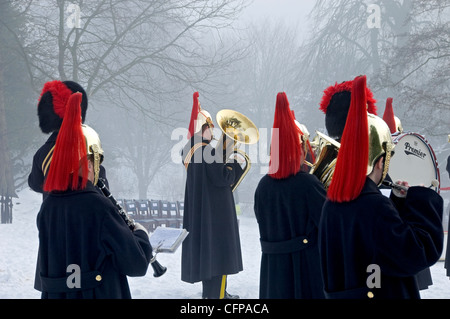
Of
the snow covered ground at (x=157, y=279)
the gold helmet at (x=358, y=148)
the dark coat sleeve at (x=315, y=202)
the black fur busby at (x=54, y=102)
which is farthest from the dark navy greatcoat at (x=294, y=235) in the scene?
the snow covered ground at (x=157, y=279)

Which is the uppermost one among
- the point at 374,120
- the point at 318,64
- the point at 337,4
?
the point at 337,4

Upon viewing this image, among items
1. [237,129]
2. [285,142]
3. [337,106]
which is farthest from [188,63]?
[285,142]

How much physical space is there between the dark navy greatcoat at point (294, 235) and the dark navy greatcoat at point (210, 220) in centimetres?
253

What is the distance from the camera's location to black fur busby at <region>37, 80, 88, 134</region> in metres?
4.93

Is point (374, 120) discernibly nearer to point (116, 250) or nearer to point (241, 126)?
point (116, 250)

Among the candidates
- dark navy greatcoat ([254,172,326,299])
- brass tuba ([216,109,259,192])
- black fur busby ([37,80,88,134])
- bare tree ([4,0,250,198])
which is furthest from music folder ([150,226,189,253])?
bare tree ([4,0,250,198])

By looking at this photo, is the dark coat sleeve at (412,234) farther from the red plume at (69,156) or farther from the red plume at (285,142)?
the red plume at (69,156)

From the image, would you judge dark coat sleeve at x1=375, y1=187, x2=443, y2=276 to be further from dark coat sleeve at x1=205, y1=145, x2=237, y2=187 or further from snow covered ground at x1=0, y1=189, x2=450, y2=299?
snow covered ground at x1=0, y1=189, x2=450, y2=299

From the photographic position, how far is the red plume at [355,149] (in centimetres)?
288

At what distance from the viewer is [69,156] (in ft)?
10.8

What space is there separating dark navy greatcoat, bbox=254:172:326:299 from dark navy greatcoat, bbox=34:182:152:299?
1.14m

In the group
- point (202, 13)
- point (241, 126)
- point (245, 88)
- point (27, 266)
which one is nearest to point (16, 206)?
point (202, 13)

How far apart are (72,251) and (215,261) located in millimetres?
3656

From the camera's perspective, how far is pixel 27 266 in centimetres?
918
